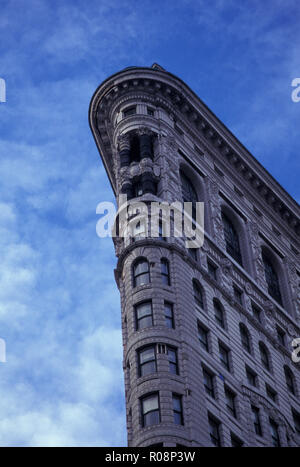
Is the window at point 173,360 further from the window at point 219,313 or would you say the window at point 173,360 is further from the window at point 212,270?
the window at point 212,270

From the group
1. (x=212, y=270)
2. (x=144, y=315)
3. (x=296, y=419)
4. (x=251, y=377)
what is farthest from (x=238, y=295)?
(x=144, y=315)

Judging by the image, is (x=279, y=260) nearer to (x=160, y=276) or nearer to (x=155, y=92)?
(x=155, y=92)

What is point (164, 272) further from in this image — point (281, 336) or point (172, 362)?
point (281, 336)

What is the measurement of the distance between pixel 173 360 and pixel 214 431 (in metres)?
4.91

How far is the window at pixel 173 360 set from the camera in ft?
211

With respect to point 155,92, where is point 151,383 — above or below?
below

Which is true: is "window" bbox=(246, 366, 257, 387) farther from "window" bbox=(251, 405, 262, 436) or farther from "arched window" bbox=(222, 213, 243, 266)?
"arched window" bbox=(222, 213, 243, 266)

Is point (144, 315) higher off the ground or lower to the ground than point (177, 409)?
higher

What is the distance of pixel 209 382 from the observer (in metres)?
67.1

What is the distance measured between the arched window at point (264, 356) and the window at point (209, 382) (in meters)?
9.35

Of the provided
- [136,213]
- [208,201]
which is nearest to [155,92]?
[208,201]

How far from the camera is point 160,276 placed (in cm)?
7025

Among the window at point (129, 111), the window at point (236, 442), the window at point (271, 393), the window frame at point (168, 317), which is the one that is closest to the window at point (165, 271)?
the window frame at point (168, 317)
